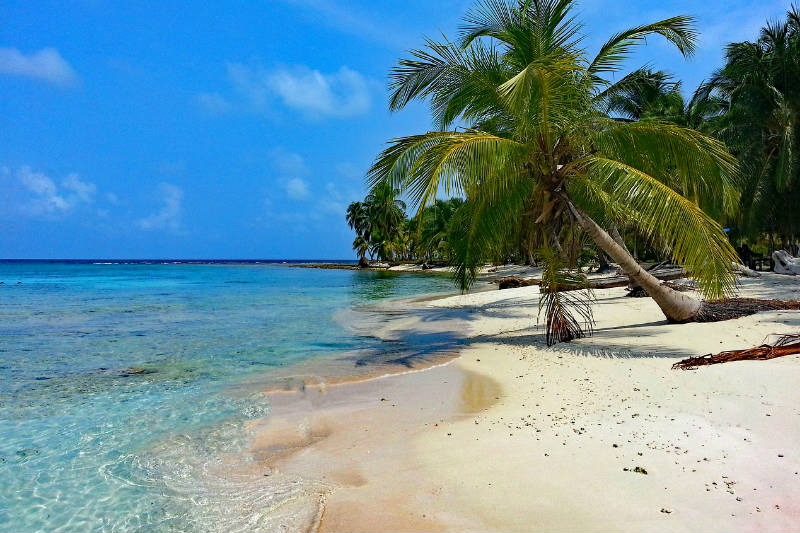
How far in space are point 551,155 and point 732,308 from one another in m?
5.15

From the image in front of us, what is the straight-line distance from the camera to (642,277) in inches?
345

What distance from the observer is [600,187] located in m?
8.52

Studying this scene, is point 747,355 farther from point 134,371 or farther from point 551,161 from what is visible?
point 134,371

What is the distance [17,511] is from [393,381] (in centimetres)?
443

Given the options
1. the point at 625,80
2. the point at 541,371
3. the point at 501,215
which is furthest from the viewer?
the point at 625,80

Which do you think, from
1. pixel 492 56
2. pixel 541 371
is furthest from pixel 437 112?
pixel 541 371

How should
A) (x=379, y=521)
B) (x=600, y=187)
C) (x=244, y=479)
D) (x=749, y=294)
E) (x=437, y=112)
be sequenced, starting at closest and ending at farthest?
(x=379, y=521), (x=244, y=479), (x=600, y=187), (x=437, y=112), (x=749, y=294)

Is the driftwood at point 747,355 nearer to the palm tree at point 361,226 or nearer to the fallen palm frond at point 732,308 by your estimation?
the fallen palm frond at point 732,308

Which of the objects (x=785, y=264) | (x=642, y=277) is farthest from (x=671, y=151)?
(x=785, y=264)

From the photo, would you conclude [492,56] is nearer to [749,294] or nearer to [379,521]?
[379,521]

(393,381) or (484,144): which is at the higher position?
(484,144)

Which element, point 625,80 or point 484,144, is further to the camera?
point 625,80

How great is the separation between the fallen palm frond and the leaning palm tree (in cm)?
29

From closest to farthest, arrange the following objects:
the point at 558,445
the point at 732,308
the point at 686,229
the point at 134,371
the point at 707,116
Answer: the point at 558,445 < the point at 686,229 < the point at 134,371 < the point at 732,308 < the point at 707,116
